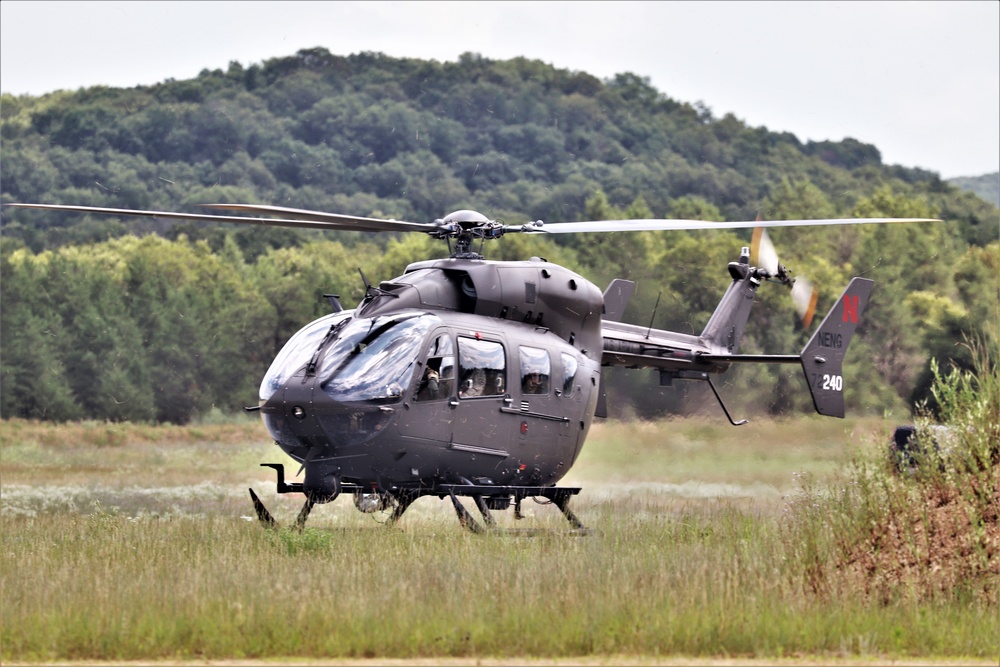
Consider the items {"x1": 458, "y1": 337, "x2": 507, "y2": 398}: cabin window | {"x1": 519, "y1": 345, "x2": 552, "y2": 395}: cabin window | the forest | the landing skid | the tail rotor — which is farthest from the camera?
the forest

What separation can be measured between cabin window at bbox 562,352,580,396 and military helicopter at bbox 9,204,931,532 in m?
0.02

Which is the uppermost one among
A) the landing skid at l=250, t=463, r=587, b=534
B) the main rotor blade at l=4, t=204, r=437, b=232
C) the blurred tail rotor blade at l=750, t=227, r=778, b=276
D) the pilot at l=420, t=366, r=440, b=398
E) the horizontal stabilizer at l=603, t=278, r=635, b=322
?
the main rotor blade at l=4, t=204, r=437, b=232

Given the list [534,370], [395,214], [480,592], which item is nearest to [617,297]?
[534,370]

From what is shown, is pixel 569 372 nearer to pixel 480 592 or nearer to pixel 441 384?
pixel 441 384

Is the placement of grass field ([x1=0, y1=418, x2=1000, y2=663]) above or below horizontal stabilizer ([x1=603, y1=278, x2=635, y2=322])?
below

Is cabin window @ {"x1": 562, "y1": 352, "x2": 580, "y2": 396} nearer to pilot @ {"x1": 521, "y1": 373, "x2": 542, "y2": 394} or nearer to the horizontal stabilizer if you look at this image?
pilot @ {"x1": 521, "y1": 373, "x2": 542, "y2": 394}

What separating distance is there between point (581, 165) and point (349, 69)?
34521 millimetres

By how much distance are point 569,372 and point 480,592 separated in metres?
6.40

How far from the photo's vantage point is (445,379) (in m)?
15.9

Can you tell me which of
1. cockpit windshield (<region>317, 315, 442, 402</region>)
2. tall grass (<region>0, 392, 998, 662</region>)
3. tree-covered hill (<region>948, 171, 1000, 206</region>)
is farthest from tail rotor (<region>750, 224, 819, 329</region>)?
tree-covered hill (<region>948, 171, 1000, 206</region>)

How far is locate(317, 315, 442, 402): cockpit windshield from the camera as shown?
1539 cm

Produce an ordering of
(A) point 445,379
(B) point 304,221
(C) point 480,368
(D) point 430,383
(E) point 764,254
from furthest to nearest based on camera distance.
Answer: (E) point 764,254 → (C) point 480,368 → (A) point 445,379 → (D) point 430,383 → (B) point 304,221

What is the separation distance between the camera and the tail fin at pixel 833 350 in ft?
65.5

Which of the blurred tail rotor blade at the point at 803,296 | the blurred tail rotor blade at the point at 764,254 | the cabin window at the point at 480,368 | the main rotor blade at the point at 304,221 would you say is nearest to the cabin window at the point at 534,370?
the cabin window at the point at 480,368
